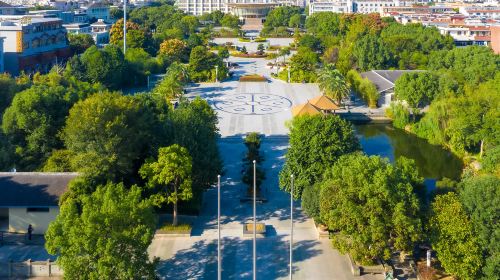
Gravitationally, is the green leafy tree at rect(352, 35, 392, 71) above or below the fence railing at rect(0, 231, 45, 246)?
above

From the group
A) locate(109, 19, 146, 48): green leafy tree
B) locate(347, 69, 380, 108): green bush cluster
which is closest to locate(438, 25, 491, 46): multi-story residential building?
locate(347, 69, 380, 108): green bush cluster

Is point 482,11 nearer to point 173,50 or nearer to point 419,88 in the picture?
point 173,50

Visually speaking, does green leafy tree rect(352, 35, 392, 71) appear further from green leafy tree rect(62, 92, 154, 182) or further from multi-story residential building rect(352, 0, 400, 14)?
multi-story residential building rect(352, 0, 400, 14)

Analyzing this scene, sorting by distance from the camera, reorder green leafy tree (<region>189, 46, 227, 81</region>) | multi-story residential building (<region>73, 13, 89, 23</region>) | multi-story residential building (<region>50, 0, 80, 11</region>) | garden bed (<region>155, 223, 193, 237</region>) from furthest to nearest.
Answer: multi-story residential building (<region>50, 0, 80, 11</region>) < multi-story residential building (<region>73, 13, 89, 23</region>) < green leafy tree (<region>189, 46, 227, 81</region>) < garden bed (<region>155, 223, 193, 237</region>)

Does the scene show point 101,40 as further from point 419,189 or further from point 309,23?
point 419,189

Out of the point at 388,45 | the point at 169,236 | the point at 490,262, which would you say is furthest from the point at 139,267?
the point at 388,45

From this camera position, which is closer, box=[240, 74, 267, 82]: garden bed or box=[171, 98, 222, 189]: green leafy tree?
box=[171, 98, 222, 189]: green leafy tree

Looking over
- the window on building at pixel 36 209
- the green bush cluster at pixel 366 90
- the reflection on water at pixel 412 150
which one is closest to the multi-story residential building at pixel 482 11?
the green bush cluster at pixel 366 90

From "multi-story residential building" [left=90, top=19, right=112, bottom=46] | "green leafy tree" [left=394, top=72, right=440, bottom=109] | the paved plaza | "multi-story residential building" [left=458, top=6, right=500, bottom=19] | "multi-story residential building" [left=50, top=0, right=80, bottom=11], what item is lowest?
the paved plaza
